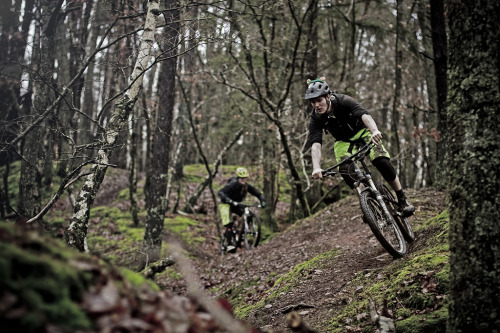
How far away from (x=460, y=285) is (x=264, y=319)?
289 cm

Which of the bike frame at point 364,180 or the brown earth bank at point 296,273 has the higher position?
the bike frame at point 364,180

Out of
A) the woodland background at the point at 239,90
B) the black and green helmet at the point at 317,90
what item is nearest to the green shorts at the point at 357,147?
the black and green helmet at the point at 317,90

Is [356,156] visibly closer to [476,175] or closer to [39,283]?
[476,175]

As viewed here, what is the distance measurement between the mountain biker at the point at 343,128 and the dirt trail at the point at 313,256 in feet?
4.12

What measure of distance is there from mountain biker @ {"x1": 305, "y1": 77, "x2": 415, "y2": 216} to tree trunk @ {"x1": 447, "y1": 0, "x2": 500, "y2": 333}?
2.63 m

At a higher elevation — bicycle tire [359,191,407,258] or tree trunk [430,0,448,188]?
tree trunk [430,0,448,188]

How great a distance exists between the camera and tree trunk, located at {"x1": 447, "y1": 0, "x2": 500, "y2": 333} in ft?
8.43

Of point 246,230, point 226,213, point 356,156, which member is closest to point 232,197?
point 226,213

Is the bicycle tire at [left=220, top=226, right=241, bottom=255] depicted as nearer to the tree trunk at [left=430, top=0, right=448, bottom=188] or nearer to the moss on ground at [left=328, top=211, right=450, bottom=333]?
the tree trunk at [left=430, top=0, right=448, bottom=188]

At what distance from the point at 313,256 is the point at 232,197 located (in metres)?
4.89

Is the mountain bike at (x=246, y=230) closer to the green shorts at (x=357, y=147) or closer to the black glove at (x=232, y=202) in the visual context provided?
the black glove at (x=232, y=202)

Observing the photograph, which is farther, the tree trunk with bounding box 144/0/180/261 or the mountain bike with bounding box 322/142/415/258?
the tree trunk with bounding box 144/0/180/261

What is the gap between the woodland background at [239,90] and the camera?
2.66 meters

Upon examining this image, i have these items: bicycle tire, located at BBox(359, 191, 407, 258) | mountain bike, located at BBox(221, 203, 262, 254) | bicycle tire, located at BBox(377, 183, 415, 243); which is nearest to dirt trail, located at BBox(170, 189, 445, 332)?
bicycle tire, located at BBox(377, 183, 415, 243)
